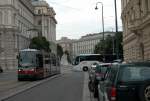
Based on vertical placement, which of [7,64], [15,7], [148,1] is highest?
[15,7]

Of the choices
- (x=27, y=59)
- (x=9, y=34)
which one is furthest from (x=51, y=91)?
(x=9, y=34)

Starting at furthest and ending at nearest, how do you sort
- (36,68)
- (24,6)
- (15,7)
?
(24,6) → (15,7) → (36,68)

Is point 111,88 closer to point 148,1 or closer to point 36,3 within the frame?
point 148,1

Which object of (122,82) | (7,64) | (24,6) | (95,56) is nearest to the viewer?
(122,82)

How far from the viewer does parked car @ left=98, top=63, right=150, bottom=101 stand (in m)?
10.5

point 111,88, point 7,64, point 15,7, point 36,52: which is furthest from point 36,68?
point 15,7

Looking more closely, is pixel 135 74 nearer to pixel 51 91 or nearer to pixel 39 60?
pixel 51 91

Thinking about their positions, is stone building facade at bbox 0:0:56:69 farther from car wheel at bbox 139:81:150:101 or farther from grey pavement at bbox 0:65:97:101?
car wheel at bbox 139:81:150:101

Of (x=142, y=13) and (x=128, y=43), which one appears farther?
(x=128, y=43)

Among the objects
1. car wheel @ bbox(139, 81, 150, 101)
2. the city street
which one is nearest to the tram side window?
the city street

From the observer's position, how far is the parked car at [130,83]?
34.4 feet

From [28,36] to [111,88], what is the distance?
5515 inches

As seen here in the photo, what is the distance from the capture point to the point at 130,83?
35.4ft

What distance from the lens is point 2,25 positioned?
381 ft
